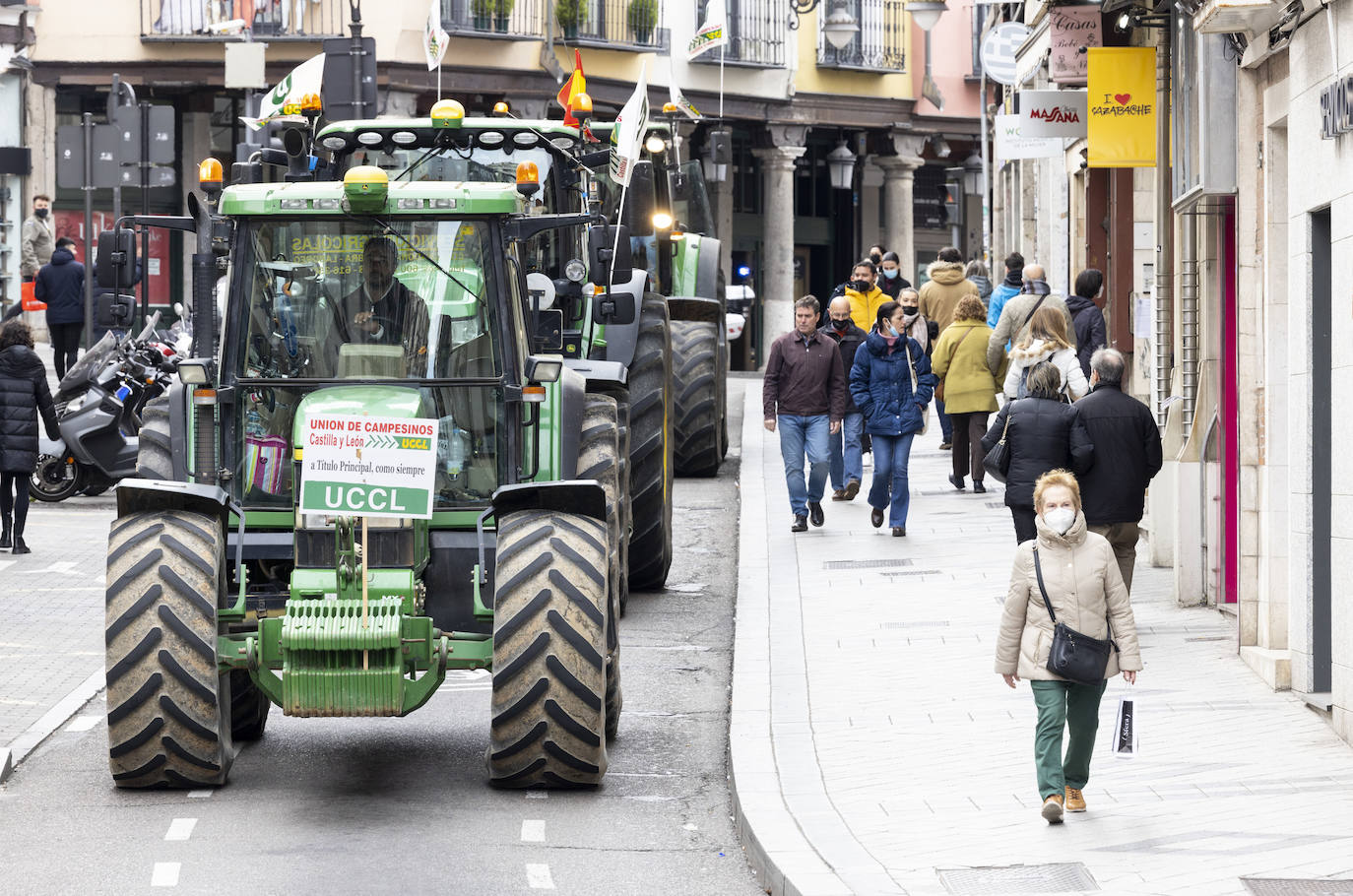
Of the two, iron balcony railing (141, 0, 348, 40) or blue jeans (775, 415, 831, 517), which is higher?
iron balcony railing (141, 0, 348, 40)

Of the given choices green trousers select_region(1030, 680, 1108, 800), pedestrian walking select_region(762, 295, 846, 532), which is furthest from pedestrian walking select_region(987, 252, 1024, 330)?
green trousers select_region(1030, 680, 1108, 800)

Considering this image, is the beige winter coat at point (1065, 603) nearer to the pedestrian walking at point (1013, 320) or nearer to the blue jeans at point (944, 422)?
the pedestrian walking at point (1013, 320)

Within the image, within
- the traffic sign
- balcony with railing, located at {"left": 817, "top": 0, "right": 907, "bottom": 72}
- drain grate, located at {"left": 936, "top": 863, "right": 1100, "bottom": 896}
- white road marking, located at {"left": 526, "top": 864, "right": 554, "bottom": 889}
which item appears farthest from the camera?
balcony with railing, located at {"left": 817, "top": 0, "right": 907, "bottom": 72}

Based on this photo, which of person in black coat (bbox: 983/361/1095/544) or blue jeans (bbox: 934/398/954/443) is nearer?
person in black coat (bbox: 983/361/1095/544)

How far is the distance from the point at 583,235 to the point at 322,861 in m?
6.45

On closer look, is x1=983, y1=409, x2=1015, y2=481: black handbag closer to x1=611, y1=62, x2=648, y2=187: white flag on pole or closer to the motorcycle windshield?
x1=611, y1=62, x2=648, y2=187: white flag on pole

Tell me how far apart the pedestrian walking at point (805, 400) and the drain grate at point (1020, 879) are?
31.8 ft

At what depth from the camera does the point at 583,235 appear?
14.0 metres

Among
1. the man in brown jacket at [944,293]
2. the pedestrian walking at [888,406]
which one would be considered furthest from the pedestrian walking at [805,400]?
the man in brown jacket at [944,293]

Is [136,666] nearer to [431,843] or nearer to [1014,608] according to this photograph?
[431,843]

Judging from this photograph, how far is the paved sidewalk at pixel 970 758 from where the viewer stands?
7.80 meters

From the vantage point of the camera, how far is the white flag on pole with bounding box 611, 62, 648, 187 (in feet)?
48.0

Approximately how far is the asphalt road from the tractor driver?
1878 millimetres

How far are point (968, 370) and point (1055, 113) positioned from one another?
2405 millimetres
